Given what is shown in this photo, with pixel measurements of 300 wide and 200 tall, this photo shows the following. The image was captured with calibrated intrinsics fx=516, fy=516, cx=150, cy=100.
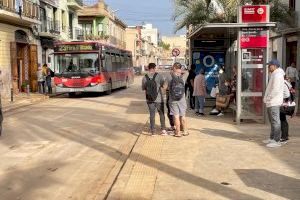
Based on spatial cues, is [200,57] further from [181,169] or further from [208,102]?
[181,169]

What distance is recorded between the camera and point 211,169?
8180 mm

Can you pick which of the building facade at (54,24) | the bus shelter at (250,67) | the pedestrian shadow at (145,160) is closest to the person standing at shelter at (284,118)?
the bus shelter at (250,67)

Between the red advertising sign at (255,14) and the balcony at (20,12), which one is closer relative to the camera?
the red advertising sign at (255,14)

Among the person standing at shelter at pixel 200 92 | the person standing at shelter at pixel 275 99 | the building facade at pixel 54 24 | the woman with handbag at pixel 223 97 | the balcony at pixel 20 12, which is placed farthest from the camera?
the building facade at pixel 54 24

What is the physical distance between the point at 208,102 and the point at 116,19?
203ft

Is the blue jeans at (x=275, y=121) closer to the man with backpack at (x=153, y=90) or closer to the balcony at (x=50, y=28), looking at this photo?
the man with backpack at (x=153, y=90)

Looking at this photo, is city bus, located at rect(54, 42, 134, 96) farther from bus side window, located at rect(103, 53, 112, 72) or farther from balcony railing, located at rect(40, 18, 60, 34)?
balcony railing, located at rect(40, 18, 60, 34)

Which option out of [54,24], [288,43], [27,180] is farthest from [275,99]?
[54,24]

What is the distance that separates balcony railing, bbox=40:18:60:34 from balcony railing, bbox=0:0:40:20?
408cm

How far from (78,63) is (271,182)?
2181cm

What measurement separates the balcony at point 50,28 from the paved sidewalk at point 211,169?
2747 centimetres

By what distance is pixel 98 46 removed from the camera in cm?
2794

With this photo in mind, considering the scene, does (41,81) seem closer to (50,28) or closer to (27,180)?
(50,28)

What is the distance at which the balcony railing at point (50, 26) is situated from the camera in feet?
127
